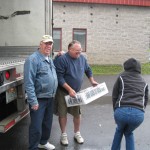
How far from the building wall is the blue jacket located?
14.4m

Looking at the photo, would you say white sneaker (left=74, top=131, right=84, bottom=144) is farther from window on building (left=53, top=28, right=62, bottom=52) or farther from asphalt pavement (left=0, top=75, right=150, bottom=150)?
window on building (left=53, top=28, right=62, bottom=52)

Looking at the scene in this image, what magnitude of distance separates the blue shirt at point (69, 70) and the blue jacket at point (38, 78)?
0.31m

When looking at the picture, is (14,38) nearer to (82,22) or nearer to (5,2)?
(5,2)

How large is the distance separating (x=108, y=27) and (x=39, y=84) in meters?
15.3

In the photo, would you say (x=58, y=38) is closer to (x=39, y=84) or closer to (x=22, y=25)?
→ (x=22, y=25)

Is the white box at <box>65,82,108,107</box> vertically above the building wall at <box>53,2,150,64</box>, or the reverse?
the building wall at <box>53,2,150,64</box>

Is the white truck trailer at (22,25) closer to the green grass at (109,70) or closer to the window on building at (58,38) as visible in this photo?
the green grass at (109,70)

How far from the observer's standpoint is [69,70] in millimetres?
5320

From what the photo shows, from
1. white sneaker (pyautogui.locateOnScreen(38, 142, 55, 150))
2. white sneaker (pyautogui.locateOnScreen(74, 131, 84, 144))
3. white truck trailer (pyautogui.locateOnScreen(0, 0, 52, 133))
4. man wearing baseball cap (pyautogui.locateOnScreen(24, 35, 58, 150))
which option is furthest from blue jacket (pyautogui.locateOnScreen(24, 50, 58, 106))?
white truck trailer (pyautogui.locateOnScreen(0, 0, 52, 133))

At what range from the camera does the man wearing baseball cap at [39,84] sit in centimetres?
468

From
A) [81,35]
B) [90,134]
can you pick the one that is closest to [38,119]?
[90,134]

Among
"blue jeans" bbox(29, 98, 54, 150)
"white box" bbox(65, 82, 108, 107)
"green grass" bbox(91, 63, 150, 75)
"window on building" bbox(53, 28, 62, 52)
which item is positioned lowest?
"green grass" bbox(91, 63, 150, 75)

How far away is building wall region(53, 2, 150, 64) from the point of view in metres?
19.2

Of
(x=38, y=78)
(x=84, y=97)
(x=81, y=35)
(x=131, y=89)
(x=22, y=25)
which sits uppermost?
(x=22, y=25)
